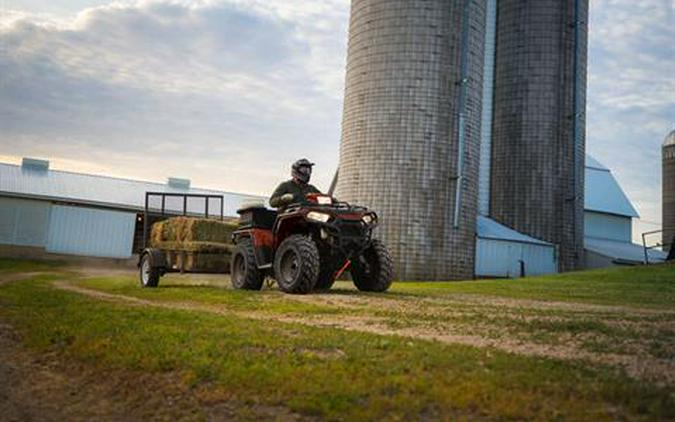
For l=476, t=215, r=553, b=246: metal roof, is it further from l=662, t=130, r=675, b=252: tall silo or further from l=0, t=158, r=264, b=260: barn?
l=662, t=130, r=675, b=252: tall silo

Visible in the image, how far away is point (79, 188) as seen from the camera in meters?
44.1

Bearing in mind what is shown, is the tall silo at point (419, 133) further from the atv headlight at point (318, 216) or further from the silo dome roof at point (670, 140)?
the silo dome roof at point (670, 140)

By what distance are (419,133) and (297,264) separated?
16293 mm

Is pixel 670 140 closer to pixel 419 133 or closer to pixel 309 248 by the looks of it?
pixel 419 133

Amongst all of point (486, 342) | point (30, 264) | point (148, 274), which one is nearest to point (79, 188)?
point (30, 264)

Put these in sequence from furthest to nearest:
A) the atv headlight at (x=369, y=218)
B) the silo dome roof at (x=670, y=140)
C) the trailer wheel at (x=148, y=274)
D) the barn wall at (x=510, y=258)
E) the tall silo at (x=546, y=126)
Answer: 1. the silo dome roof at (x=670, y=140)
2. the tall silo at (x=546, y=126)
3. the barn wall at (x=510, y=258)
4. the trailer wheel at (x=148, y=274)
5. the atv headlight at (x=369, y=218)

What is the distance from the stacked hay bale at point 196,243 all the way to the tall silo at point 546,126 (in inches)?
885

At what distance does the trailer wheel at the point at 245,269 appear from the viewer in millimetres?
15750

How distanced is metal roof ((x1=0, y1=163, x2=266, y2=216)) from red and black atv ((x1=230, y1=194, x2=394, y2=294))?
23861 millimetres

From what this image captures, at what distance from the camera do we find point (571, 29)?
3681cm

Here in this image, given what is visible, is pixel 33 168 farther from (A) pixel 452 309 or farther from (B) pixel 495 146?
(A) pixel 452 309

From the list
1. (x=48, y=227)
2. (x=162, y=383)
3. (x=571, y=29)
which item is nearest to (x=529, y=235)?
(x=571, y=29)

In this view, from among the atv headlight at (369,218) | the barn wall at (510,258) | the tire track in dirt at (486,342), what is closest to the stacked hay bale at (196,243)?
the atv headlight at (369,218)

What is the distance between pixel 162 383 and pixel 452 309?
6916mm
